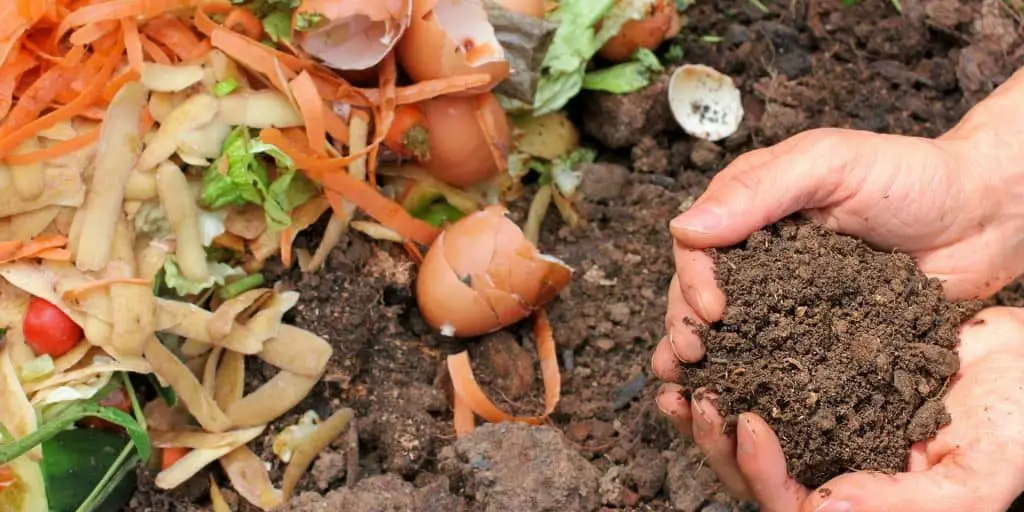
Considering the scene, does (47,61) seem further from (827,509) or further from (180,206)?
(827,509)

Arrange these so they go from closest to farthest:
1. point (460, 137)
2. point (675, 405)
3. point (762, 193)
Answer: point (762, 193) → point (675, 405) → point (460, 137)

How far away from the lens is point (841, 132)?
1656 millimetres

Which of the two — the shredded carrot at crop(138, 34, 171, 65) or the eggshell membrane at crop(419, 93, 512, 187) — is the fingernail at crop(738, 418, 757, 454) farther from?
the shredded carrot at crop(138, 34, 171, 65)

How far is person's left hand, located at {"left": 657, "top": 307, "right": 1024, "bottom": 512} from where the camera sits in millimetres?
1430

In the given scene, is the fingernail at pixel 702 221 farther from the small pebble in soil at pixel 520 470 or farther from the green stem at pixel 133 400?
the green stem at pixel 133 400

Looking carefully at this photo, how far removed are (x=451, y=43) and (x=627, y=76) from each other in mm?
483

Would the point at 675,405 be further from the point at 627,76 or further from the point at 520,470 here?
the point at 627,76

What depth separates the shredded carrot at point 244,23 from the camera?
6.24ft

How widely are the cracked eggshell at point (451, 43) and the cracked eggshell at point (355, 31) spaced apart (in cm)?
3

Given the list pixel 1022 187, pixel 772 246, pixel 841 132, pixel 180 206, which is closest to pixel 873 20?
pixel 1022 187

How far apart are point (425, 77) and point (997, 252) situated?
1051 mm

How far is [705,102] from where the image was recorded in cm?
224

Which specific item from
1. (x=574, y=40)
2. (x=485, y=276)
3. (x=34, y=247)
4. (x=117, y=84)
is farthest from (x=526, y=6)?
(x=34, y=247)

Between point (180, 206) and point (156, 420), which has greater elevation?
point (180, 206)
